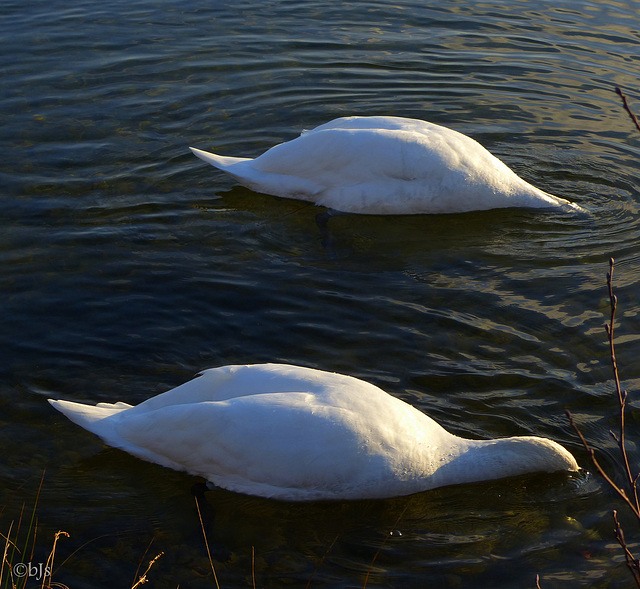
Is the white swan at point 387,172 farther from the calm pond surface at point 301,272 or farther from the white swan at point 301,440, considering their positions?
the white swan at point 301,440

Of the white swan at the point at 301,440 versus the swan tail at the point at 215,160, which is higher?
the swan tail at the point at 215,160

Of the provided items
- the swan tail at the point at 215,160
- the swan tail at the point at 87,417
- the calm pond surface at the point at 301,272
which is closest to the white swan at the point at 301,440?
the swan tail at the point at 87,417

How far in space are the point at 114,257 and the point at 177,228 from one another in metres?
0.71

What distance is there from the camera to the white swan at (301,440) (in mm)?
4730

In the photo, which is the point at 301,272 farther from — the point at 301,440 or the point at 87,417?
the point at 301,440

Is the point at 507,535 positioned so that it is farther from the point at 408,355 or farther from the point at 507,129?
the point at 507,129

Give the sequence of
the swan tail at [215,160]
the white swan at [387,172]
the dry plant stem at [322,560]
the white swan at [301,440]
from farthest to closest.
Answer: the swan tail at [215,160] < the white swan at [387,172] < the white swan at [301,440] < the dry plant stem at [322,560]

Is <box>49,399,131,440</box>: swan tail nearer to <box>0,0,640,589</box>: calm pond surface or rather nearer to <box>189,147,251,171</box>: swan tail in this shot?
<box>0,0,640,589</box>: calm pond surface

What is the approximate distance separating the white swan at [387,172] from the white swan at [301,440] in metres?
3.21

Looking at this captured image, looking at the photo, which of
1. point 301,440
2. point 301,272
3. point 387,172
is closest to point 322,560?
point 301,440

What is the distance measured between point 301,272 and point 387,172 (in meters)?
1.32

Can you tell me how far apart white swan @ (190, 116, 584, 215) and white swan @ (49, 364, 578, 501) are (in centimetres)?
321

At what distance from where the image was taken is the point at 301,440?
4.70 meters

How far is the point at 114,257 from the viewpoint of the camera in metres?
7.41
